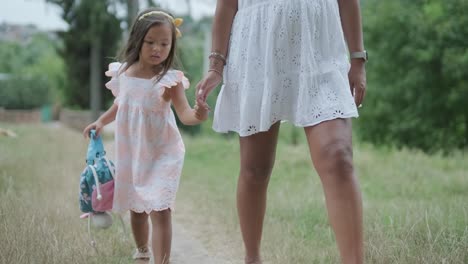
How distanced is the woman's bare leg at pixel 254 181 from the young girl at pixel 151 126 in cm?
42

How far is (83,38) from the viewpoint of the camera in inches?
726

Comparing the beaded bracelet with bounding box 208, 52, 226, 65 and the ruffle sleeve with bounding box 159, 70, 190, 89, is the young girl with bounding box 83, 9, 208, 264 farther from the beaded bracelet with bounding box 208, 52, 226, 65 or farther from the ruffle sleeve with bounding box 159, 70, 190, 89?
the beaded bracelet with bounding box 208, 52, 226, 65

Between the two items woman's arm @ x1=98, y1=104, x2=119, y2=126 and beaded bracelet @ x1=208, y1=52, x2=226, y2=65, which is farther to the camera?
woman's arm @ x1=98, y1=104, x2=119, y2=126

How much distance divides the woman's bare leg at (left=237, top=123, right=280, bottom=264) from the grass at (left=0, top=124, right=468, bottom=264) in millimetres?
463

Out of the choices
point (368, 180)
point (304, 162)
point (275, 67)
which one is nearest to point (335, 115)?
point (275, 67)

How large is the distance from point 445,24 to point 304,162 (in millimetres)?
8201

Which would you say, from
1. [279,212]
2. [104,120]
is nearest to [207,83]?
[104,120]

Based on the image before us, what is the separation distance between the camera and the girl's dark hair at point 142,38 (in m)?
3.33

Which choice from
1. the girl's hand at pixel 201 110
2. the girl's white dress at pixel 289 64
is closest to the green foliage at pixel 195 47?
the girl's hand at pixel 201 110

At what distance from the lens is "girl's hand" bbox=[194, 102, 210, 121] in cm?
295

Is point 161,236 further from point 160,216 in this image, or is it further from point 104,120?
point 104,120

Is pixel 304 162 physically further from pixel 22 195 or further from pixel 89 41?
pixel 89 41

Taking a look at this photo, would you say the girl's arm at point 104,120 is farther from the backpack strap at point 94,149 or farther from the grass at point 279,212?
the grass at point 279,212

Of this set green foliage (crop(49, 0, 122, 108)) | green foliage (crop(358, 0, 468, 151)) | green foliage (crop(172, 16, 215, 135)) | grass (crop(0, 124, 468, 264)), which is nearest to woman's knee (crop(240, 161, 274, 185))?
grass (crop(0, 124, 468, 264))
